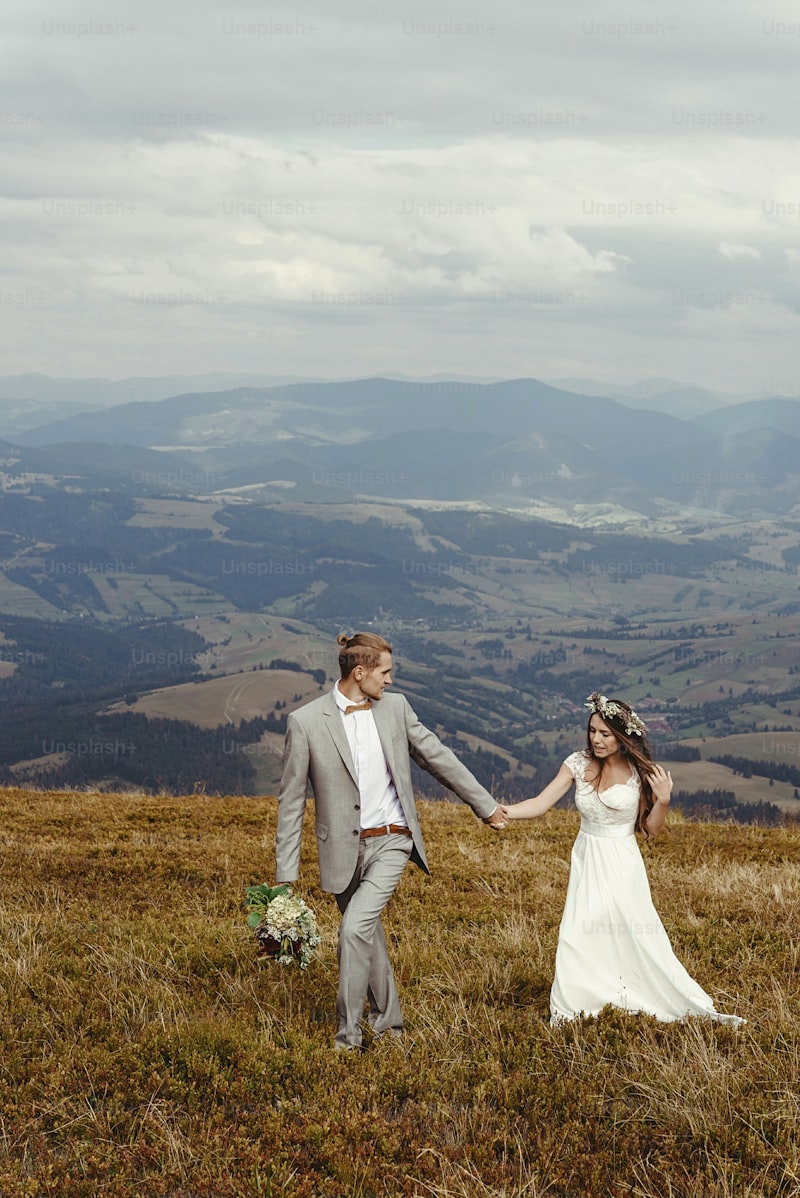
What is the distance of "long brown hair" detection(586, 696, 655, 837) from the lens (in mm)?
8367

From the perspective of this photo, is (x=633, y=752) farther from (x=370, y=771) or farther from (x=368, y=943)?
(x=368, y=943)

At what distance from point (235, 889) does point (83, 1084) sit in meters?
5.98

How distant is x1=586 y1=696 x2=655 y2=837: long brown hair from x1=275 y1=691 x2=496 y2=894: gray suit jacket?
1692 mm

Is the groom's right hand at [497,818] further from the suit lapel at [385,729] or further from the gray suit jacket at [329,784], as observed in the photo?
the suit lapel at [385,729]

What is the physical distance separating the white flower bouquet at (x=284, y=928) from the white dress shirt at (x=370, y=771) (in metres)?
0.79

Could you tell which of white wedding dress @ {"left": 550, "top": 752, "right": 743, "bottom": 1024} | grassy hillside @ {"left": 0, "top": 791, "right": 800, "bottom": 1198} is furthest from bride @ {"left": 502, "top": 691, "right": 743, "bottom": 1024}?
grassy hillside @ {"left": 0, "top": 791, "right": 800, "bottom": 1198}

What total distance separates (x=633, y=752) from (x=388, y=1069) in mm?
3174

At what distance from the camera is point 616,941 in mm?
8141

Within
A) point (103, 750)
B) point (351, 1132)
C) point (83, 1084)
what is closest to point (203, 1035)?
point (83, 1084)

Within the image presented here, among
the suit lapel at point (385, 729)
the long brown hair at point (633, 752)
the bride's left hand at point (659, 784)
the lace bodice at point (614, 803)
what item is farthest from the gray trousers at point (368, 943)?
the bride's left hand at point (659, 784)

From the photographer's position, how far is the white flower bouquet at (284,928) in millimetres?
7500

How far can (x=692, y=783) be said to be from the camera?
14875 centimetres

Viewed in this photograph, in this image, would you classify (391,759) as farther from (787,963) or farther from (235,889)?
(235,889)

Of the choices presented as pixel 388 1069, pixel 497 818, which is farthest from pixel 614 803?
pixel 388 1069
